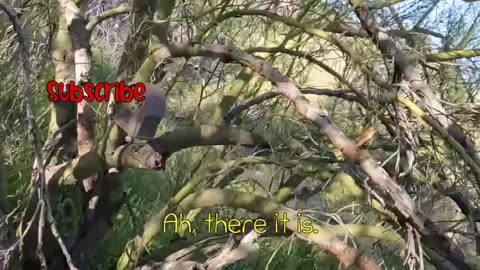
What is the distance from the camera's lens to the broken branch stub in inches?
83.9

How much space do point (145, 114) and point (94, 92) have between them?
480mm

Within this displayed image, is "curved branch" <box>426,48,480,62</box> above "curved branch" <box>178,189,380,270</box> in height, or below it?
above

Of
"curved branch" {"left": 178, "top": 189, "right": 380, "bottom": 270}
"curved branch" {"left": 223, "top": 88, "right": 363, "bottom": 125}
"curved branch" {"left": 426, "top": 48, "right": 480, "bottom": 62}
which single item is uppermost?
"curved branch" {"left": 426, "top": 48, "right": 480, "bottom": 62}

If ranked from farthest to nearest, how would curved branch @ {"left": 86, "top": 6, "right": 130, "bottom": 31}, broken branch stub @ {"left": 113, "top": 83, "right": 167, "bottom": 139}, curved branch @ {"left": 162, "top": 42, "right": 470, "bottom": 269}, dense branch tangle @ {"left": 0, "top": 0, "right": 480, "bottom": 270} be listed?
1. curved branch @ {"left": 86, "top": 6, "right": 130, "bottom": 31}
2. broken branch stub @ {"left": 113, "top": 83, "right": 167, "bottom": 139}
3. dense branch tangle @ {"left": 0, "top": 0, "right": 480, "bottom": 270}
4. curved branch @ {"left": 162, "top": 42, "right": 470, "bottom": 269}

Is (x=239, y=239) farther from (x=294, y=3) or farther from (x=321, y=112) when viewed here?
(x=294, y=3)

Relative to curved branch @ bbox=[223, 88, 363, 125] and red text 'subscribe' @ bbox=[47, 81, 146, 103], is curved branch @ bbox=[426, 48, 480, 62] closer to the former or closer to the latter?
curved branch @ bbox=[223, 88, 363, 125]

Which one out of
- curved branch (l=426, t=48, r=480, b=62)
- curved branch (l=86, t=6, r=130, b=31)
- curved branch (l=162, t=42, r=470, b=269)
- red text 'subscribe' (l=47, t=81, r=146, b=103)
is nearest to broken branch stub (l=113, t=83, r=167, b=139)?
red text 'subscribe' (l=47, t=81, r=146, b=103)

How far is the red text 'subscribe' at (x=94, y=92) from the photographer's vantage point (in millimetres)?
2254

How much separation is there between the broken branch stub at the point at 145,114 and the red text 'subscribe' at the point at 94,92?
30 mm

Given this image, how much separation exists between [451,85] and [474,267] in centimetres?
91

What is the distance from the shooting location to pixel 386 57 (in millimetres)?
2307

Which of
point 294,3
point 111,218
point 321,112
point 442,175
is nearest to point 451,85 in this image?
point 442,175

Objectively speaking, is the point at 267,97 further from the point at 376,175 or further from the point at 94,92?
the point at 376,175

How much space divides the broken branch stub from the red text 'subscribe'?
3cm
